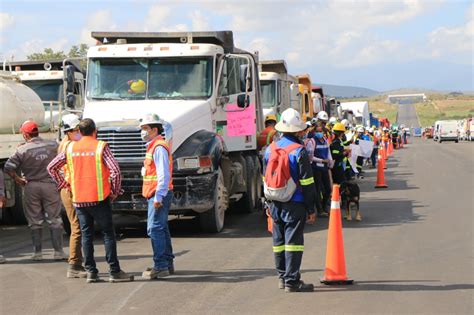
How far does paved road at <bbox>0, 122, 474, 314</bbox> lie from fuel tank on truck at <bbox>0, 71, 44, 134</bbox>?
6.40 feet

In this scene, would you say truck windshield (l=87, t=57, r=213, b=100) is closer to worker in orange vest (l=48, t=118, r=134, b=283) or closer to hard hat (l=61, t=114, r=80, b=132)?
hard hat (l=61, t=114, r=80, b=132)

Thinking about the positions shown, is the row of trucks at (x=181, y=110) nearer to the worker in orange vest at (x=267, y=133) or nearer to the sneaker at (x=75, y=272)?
the worker in orange vest at (x=267, y=133)

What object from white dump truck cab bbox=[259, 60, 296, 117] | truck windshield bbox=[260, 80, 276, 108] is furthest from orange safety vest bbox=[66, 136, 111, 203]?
truck windshield bbox=[260, 80, 276, 108]

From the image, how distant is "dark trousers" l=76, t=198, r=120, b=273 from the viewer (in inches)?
339

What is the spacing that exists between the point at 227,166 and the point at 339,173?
2893 mm

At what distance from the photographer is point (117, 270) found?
8.70m

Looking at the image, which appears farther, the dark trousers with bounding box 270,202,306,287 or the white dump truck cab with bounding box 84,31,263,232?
the white dump truck cab with bounding box 84,31,263,232

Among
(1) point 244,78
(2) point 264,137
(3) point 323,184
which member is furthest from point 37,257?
(2) point 264,137

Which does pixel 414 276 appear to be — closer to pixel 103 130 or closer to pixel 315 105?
pixel 103 130

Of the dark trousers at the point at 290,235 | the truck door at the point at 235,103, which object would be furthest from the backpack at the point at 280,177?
the truck door at the point at 235,103

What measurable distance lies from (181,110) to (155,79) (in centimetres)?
106

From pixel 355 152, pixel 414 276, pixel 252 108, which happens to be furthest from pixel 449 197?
pixel 414 276

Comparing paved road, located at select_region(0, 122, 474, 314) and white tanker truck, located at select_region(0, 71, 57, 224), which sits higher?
white tanker truck, located at select_region(0, 71, 57, 224)

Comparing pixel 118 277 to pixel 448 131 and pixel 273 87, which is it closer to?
pixel 273 87
